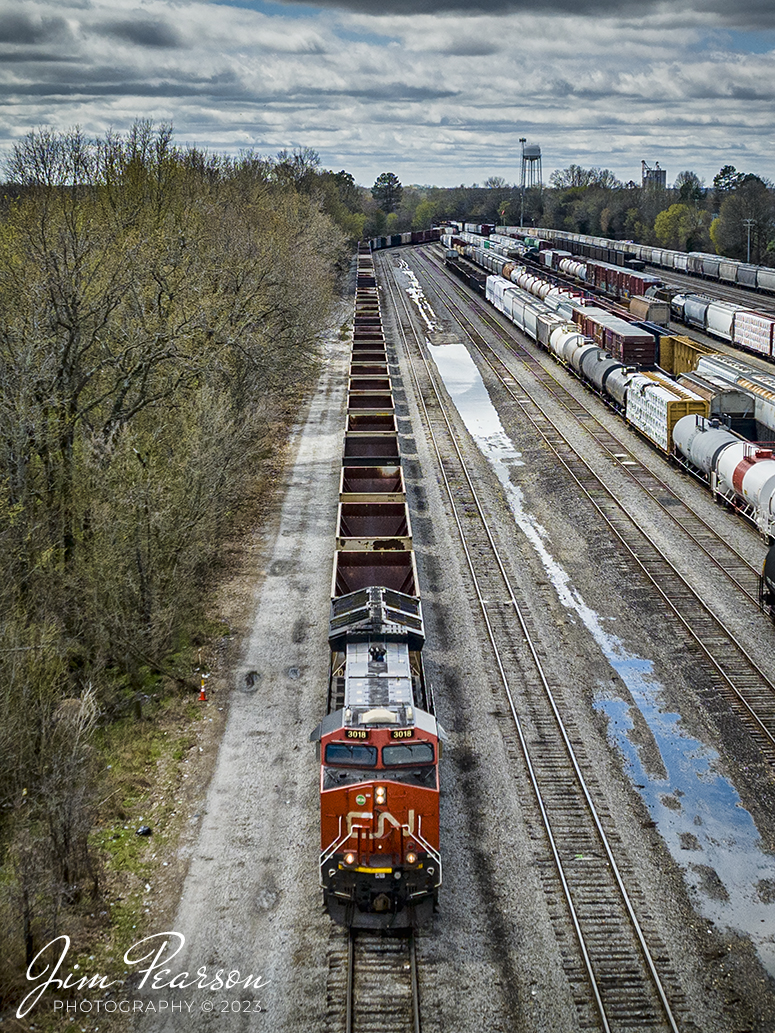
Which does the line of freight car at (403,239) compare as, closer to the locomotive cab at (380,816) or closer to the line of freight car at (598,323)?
the line of freight car at (598,323)

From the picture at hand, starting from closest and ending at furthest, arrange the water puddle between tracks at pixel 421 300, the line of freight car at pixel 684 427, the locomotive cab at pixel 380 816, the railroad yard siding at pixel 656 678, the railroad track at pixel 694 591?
1. the railroad yard siding at pixel 656 678
2. the locomotive cab at pixel 380 816
3. the railroad track at pixel 694 591
4. the line of freight car at pixel 684 427
5. the water puddle between tracks at pixel 421 300

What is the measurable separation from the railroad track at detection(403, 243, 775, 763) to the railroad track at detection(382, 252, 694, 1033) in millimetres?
3977

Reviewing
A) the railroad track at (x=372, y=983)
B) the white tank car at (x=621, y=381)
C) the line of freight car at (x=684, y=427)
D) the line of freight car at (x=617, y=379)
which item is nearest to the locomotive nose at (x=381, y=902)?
the railroad track at (x=372, y=983)

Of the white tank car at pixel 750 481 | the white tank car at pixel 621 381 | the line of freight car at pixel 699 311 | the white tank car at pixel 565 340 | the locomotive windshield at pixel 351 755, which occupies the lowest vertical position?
the locomotive windshield at pixel 351 755

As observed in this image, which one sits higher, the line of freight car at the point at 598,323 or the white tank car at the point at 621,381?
the line of freight car at the point at 598,323

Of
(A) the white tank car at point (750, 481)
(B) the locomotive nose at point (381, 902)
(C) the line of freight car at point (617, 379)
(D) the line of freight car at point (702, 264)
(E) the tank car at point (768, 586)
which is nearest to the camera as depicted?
(B) the locomotive nose at point (381, 902)

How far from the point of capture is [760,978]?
13312 millimetres

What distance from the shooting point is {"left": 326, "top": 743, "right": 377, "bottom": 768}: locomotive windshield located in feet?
45.3

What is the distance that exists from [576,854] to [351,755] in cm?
506

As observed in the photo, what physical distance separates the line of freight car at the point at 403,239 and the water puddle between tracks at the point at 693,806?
140183mm

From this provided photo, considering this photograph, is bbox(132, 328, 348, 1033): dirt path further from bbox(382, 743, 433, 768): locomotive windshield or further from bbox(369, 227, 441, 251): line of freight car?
bbox(369, 227, 441, 251): line of freight car

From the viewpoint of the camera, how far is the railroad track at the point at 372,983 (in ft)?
41.5

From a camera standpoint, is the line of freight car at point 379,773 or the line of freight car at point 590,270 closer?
the line of freight car at point 379,773

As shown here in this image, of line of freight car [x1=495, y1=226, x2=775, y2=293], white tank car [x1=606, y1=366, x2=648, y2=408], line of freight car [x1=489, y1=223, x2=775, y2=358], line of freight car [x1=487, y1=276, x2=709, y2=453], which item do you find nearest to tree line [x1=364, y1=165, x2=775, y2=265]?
line of freight car [x1=495, y1=226, x2=775, y2=293]
